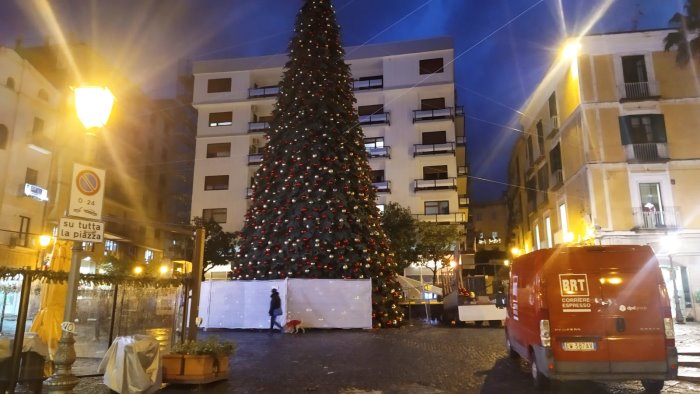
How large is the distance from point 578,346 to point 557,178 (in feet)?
76.9

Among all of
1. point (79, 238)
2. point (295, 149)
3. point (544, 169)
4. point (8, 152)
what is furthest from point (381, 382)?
point (8, 152)

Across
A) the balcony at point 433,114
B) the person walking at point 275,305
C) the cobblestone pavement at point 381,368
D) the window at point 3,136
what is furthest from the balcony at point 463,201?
the window at point 3,136

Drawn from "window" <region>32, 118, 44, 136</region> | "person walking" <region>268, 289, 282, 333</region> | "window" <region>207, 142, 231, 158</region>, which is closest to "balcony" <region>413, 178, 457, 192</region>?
"window" <region>207, 142, 231, 158</region>

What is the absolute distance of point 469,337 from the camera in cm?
1520

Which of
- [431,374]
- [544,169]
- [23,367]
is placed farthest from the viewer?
[544,169]

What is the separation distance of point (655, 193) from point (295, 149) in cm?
1779

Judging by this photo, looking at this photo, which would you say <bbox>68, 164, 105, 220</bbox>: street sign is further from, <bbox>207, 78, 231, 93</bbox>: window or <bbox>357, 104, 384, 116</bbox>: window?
<bbox>207, 78, 231, 93</bbox>: window

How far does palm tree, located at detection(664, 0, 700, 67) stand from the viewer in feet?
76.5

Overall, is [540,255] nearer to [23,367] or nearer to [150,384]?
[150,384]

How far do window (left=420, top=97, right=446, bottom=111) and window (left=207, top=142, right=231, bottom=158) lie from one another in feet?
55.2

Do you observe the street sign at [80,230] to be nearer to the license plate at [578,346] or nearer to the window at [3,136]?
the license plate at [578,346]

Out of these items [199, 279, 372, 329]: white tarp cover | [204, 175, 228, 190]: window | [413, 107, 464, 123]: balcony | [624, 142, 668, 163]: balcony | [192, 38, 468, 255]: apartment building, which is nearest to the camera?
[199, 279, 372, 329]: white tarp cover

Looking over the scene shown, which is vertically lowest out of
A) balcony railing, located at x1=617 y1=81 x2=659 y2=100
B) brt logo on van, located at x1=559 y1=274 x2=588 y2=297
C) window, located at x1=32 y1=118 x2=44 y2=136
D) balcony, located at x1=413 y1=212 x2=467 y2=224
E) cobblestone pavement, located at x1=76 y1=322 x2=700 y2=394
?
cobblestone pavement, located at x1=76 y1=322 x2=700 y2=394

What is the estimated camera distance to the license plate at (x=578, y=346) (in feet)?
23.4
